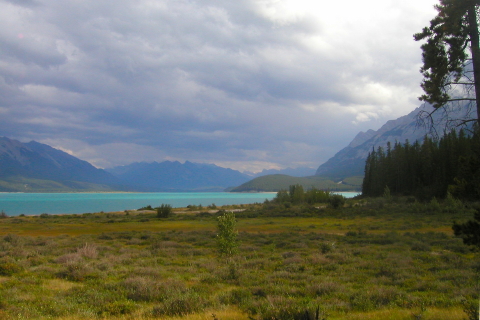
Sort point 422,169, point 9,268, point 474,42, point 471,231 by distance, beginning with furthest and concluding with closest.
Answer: point 422,169 < point 9,268 < point 474,42 < point 471,231

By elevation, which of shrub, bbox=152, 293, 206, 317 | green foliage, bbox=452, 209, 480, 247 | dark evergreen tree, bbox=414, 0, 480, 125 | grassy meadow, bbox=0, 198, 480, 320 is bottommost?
grassy meadow, bbox=0, 198, 480, 320

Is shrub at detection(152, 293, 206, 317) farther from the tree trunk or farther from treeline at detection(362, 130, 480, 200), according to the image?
treeline at detection(362, 130, 480, 200)

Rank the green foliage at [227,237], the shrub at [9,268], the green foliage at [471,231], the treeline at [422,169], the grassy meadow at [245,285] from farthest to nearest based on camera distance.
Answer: the treeline at [422,169]
the green foliage at [227,237]
the shrub at [9,268]
the grassy meadow at [245,285]
the green foliage at [471,231]

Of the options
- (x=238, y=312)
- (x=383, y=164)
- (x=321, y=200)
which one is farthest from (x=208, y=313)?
(x=383, y=164)

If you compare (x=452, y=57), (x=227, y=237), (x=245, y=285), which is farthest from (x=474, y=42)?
(x=227, y=237)

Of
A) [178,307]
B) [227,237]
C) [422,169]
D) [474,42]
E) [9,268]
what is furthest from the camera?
[422,169]

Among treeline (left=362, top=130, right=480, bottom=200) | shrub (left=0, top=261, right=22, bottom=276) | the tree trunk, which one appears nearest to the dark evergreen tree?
the tree trunk

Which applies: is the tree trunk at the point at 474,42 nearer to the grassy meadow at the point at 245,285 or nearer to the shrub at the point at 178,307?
the grassy meadow at the point at 245,285

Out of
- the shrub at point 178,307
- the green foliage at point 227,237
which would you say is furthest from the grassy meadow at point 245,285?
the green foliage at point 227,237

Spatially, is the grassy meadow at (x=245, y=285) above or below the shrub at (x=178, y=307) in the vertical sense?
below

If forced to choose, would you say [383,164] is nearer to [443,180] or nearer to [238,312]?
[443,180]

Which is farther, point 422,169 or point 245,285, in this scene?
point 422,169

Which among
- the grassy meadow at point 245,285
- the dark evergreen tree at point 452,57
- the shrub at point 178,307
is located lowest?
A: the grassy meadow at point 245,285

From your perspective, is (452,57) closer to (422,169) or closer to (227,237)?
(227,237)
